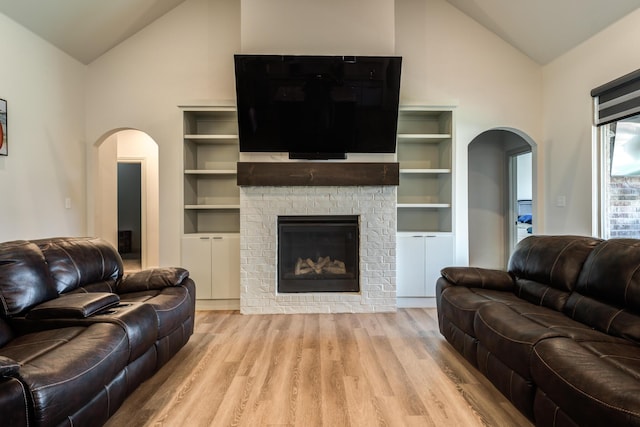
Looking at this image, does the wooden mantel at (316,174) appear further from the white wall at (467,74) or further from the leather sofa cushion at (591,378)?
the leather sofa cushion at (591,378)

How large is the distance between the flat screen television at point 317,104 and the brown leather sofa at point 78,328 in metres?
1.83

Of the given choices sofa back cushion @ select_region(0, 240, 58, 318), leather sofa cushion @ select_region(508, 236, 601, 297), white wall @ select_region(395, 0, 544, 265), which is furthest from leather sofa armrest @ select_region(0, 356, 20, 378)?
white wall @ select_region(395, 0, 544, 265)

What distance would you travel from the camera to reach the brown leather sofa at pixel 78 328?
1.44 m

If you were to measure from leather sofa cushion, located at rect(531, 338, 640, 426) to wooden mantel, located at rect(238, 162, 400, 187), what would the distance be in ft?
8.22

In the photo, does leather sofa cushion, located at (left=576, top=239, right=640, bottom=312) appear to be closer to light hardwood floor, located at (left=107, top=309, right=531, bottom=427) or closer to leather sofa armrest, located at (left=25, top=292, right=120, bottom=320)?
light hardwood floor, located at (left=107, top=309, right=531, bottom=427)

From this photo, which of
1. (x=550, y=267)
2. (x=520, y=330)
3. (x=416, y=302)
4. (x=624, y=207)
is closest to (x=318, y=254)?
(x=416, y=302)

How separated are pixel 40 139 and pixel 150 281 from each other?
2.18m

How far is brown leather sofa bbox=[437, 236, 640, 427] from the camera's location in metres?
1.44

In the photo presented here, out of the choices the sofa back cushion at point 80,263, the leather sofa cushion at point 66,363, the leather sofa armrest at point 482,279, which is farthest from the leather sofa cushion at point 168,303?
the leather sofa armrest at point 482,279

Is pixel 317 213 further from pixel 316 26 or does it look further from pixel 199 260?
pixel 316 26

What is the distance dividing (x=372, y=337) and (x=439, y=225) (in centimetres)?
204

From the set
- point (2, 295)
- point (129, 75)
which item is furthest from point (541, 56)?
point (2, 295)

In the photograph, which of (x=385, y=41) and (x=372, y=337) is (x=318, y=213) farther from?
(x=385, y=41)

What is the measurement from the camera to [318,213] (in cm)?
405
